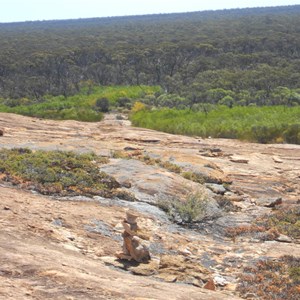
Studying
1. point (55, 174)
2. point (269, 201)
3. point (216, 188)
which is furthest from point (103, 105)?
point (55, 174)

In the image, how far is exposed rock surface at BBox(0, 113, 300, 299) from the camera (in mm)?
7230

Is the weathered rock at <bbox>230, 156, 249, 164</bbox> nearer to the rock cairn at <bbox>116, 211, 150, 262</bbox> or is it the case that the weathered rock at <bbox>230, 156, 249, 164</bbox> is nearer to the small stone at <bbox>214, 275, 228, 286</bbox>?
the small stone at <bbox>214, 275, 228, 286</bbox>

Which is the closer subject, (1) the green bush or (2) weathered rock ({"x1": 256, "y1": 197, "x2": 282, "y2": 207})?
(2) weathered rock ({"x1": 256, "y1": 197, "x2": 282, "y2": 207})

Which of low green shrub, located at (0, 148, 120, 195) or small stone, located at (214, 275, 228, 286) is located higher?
low green shrub, located at (0, 148, 120, 195)

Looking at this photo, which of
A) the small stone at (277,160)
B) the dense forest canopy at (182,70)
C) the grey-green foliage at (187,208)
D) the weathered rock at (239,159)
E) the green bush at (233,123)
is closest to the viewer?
the grey-green foliage at (187,208)

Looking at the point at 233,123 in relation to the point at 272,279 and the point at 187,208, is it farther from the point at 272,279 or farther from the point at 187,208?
the point at 272,279

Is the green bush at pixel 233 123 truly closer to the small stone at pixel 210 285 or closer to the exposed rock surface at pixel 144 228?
the exposed rock surface at pixel 144 228

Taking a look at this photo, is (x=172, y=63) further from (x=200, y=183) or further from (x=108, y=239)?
(x=108, y=239)

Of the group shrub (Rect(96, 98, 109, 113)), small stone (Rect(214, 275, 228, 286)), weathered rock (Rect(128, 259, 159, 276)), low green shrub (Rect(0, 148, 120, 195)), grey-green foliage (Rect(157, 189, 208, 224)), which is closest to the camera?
weathered rock (Rect(128, 259, 159, 276))

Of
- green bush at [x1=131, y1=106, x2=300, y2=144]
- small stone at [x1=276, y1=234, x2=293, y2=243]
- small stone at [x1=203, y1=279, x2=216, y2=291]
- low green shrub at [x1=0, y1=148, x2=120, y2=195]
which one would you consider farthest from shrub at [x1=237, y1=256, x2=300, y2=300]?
green bush at [x1=131, y1=106, x2=300, y2=144]

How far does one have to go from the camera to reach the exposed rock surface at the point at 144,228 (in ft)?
23.7

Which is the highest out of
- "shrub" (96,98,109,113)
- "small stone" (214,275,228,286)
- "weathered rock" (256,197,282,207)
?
"small stone" (214,275,228,286)

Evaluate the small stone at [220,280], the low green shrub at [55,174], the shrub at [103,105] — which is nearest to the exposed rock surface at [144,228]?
the small stone at [220,280]

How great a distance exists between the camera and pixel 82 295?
6.68 meters
